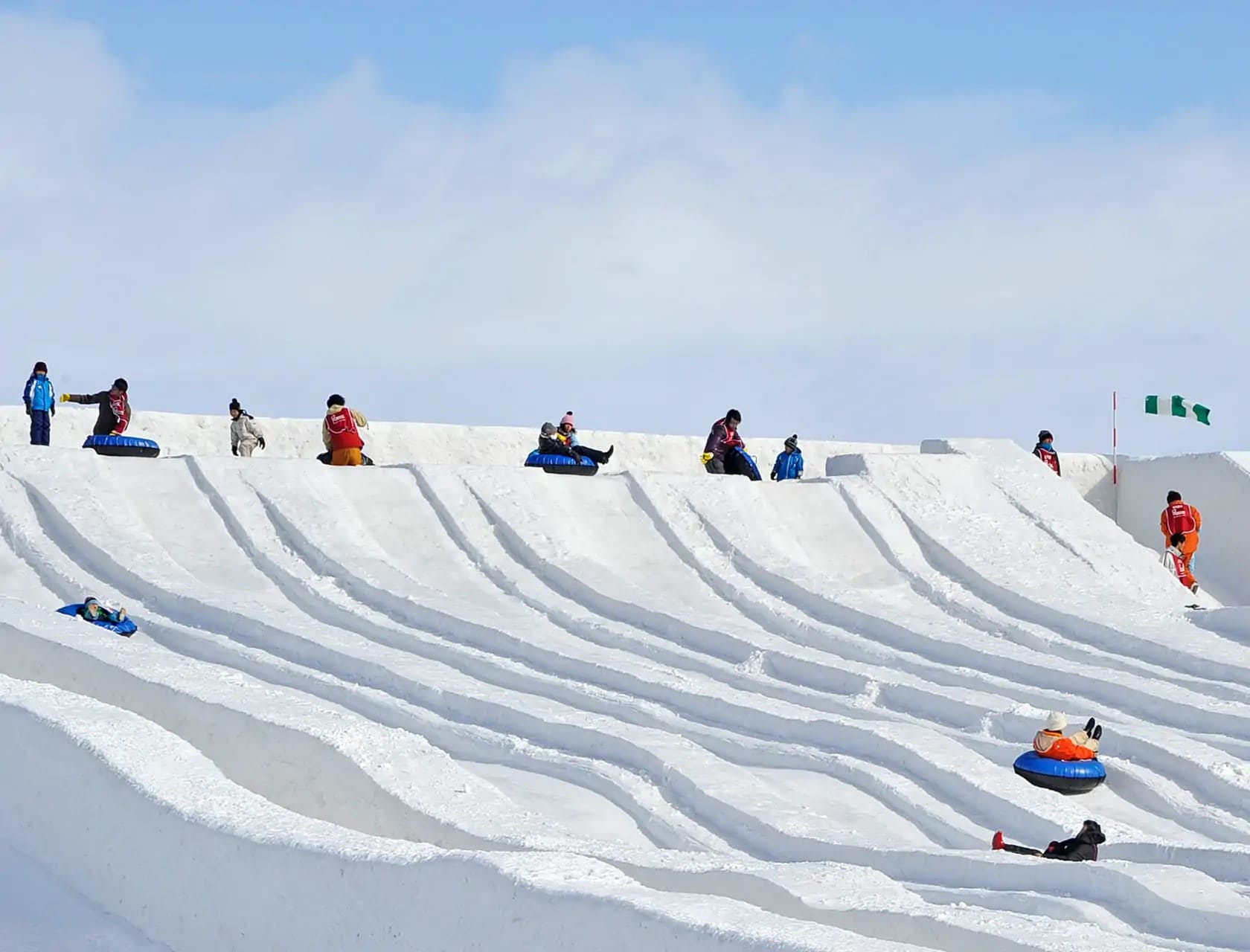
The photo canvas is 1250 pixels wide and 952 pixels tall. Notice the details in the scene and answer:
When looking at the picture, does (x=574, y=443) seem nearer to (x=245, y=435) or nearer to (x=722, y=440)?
(x=722, y=440)

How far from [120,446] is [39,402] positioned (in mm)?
1752

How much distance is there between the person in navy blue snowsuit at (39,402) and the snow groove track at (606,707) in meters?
2.30

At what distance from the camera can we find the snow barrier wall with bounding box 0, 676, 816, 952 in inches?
152

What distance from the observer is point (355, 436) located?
44.7 feet

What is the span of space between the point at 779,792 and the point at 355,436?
22.5ft

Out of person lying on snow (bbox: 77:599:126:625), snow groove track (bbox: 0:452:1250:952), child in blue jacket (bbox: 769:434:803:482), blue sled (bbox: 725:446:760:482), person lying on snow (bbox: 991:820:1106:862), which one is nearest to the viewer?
snow groove track (bbox: 0:452:1250:952)

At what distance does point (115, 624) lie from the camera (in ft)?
30.5

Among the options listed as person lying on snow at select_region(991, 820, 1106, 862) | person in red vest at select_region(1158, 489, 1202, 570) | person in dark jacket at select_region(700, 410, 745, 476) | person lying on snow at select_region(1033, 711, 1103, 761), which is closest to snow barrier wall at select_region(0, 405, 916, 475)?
person in dark jacket at select_region(700, 410, 745, 476)

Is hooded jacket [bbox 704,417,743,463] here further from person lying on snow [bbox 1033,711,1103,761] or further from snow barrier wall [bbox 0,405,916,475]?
person lying on snow [bbox 1033,711,1103,761]

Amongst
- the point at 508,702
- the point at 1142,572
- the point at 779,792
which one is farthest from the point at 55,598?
the point at 1142,572

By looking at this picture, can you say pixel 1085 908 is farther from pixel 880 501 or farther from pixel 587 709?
pixel 880 501

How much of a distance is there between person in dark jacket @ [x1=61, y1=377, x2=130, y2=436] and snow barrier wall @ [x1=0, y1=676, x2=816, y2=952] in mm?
8681

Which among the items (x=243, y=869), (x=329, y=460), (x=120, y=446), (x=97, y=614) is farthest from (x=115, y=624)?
(x=243, y=869)

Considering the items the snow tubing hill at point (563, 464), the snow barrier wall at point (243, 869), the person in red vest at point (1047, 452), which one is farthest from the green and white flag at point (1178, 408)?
the snow barrier wall at point (243, 869)
